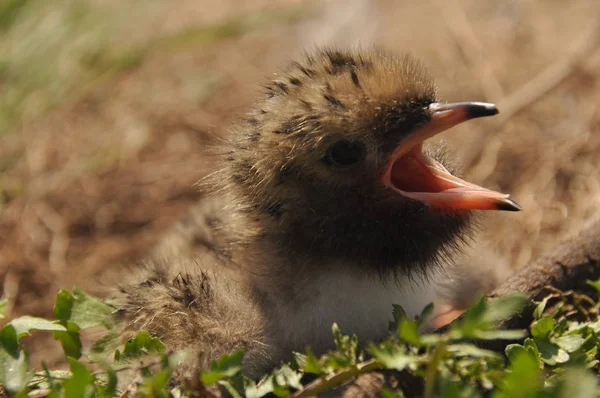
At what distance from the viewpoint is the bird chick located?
7.09 ft

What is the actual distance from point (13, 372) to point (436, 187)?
1.29 m

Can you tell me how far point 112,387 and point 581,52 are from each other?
3.86 metres

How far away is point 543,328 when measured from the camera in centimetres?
203

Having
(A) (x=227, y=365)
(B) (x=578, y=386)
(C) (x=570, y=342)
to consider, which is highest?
(A) (x=227, y=365)

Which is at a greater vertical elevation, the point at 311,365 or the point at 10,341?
the point at 10,341

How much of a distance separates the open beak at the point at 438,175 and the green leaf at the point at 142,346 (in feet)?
2.57

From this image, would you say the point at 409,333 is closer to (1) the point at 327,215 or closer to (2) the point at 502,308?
(2) the point at 502,308

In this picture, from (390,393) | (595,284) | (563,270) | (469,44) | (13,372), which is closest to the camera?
(390,393)

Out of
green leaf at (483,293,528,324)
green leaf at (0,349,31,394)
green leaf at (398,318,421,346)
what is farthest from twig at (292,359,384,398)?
green leaf at (0,349,31,394)

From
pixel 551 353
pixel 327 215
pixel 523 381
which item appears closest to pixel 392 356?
pixel 523 381

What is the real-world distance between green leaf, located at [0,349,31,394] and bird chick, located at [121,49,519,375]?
0.35 meters

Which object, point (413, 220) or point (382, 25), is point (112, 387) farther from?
point (382, 25)

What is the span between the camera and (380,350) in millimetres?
1711

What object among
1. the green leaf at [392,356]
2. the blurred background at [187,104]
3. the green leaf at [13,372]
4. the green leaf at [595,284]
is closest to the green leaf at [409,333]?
the green leaf at [392,356]
